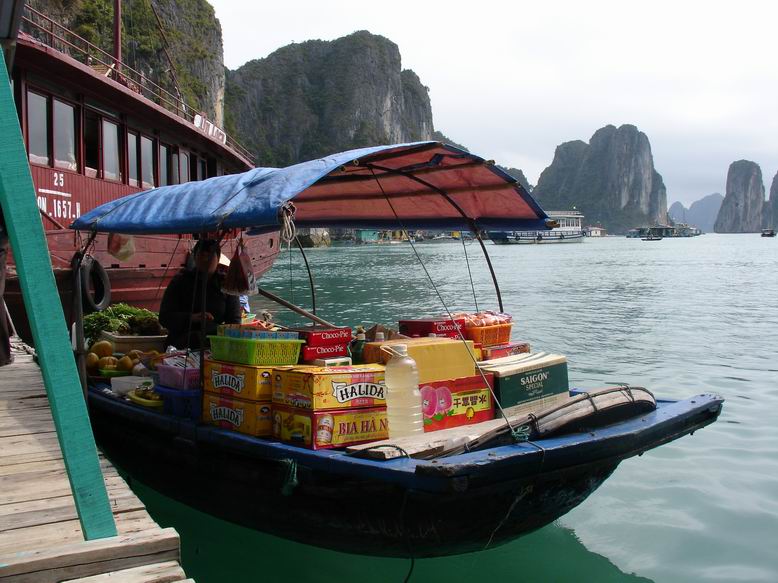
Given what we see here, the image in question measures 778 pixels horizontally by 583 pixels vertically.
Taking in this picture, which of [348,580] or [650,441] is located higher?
[650,441]

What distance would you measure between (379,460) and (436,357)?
885 mm

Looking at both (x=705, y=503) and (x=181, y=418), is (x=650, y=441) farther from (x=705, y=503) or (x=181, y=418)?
(x=181, y=418)

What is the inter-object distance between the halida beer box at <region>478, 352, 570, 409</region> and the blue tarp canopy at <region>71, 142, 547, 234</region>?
4.47ft

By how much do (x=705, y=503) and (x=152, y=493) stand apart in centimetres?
461

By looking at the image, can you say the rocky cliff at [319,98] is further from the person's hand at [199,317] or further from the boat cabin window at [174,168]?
the person's hand at [199,317]

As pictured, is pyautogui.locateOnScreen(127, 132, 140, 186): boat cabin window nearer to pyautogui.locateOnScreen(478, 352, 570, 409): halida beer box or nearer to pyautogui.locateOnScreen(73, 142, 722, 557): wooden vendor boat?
pyautogui.locateOnScreen(73, 142, 722, 557): wooden vendor boat

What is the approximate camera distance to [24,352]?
25.2 feet

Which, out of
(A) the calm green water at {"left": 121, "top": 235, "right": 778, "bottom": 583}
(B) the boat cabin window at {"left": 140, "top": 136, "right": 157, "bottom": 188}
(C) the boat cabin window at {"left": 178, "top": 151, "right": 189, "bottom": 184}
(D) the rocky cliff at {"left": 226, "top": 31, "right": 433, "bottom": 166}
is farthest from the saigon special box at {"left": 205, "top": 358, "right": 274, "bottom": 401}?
(D) the rocky cliff at {"left": 226, "top": 31, "right": 433, "bottom": 166}

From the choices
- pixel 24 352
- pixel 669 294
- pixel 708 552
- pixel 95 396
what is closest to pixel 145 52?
pixel 669 294

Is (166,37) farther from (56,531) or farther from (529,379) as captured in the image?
(56,531)

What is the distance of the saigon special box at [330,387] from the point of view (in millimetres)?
3641

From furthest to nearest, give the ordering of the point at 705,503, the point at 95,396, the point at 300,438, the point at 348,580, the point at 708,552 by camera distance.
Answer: the point at 705,503
the point at 95,396
the point at 708,552
the point at 348,580
the point at 300,438

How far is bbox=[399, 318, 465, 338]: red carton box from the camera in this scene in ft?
16.8

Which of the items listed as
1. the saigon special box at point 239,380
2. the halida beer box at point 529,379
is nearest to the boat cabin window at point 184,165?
the saigon special box at point 239,380
